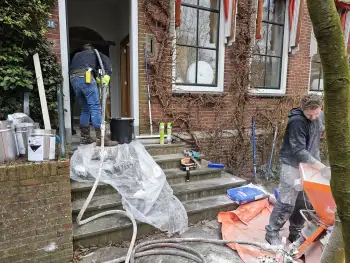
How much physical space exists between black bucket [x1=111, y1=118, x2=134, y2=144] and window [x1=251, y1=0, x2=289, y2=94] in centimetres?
335

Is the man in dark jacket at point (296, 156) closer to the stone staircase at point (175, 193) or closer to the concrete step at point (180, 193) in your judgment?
the stone staircase at point (175, 193)

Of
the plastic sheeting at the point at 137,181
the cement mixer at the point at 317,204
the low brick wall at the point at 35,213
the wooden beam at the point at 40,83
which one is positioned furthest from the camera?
the wooden beam at the point at 40,83

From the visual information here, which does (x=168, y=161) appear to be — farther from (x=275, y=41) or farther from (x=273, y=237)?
(x=275, y=41)

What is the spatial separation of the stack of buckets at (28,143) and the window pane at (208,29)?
3925mm

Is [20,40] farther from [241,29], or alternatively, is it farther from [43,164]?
[241,29]

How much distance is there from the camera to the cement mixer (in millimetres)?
1882

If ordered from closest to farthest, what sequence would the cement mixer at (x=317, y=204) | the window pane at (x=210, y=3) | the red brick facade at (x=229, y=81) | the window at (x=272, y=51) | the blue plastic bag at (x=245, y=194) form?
1. the cement mixer at (x=317, y=204)
2. the blue plastic bag at (x=245, y=194)
3. the red brick facade at (x=229, y=81)
4. the window pane at (x=210, y=3)
5. the window at (x=272, y=51)

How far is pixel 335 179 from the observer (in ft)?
1.81

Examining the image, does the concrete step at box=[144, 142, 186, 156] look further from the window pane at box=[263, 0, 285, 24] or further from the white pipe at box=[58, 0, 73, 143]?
the window pane at box=[263, 0, 285, 24]

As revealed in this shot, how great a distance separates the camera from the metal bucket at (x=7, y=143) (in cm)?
210

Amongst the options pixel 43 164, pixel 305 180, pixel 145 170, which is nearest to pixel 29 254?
pixel 43 164

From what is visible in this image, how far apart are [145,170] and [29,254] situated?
56.2 inches

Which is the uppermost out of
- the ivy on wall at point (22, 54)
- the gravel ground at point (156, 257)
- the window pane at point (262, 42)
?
the window pane at point (262, 42)

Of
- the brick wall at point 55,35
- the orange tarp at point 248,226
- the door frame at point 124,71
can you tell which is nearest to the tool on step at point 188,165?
the orange tarp at point 248,226
